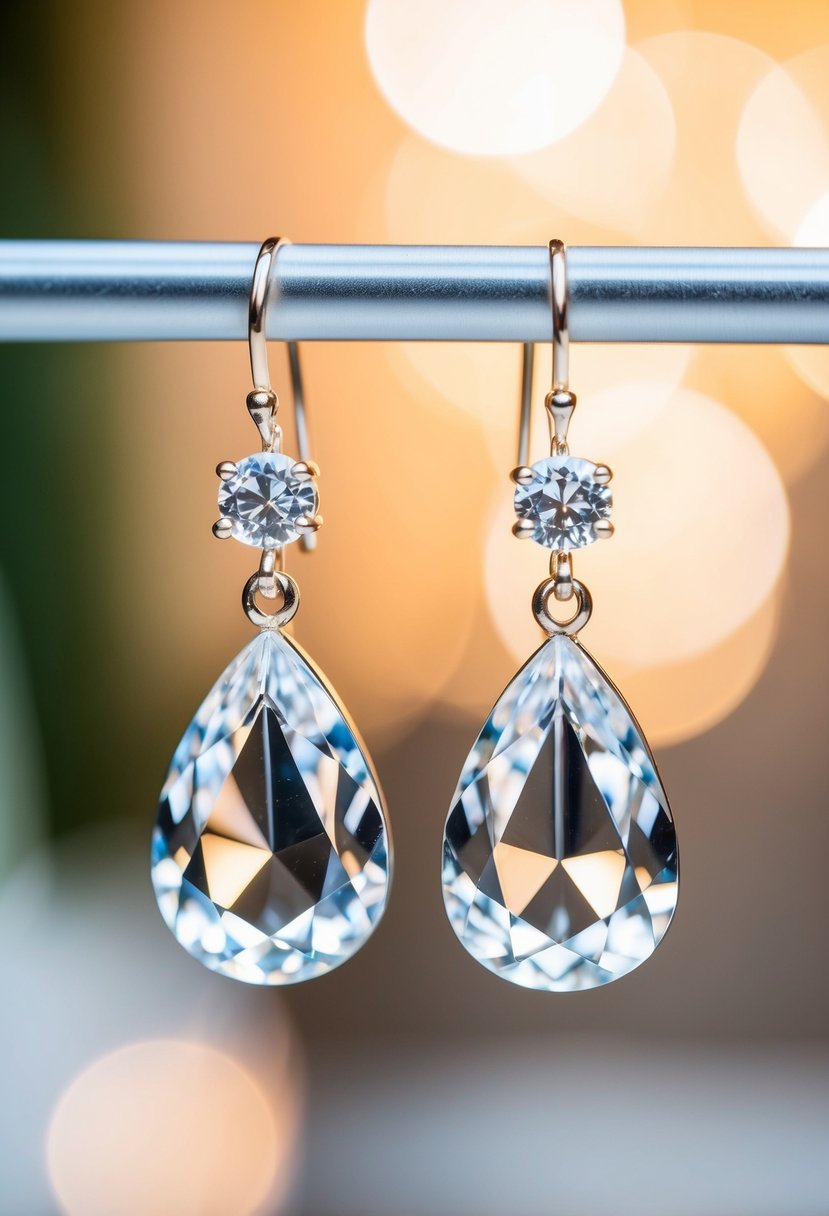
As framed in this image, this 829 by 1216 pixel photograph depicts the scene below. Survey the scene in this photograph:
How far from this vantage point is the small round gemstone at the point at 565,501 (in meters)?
0.25

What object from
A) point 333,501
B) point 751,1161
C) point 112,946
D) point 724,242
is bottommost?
point 751,1161

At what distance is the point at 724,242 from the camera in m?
0.68

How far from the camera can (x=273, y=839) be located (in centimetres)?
25

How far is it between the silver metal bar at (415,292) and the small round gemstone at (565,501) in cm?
4

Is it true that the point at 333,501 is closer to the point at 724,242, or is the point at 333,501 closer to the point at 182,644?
the point at 182,644

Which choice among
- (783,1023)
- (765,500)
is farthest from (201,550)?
(783,1023)

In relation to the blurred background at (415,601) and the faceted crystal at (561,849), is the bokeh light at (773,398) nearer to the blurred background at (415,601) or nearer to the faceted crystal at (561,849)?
the blurred background at (415,601)

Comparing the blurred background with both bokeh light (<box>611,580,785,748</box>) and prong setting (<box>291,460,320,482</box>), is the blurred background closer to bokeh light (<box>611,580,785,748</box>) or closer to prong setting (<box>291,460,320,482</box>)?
bokeh light (<box>611,580,785,748</box>)

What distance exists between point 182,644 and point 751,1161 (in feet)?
Result: 2.05

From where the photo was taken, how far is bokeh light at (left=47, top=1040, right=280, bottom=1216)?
2.33 feet

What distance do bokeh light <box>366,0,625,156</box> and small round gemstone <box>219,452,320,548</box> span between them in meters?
0.54

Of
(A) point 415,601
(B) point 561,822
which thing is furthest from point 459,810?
(A) point 415,601

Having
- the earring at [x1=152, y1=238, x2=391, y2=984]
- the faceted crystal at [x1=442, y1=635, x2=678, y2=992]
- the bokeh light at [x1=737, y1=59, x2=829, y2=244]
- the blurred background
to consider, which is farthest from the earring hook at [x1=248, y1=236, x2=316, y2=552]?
the bokeh light at [x1=737, y1=59, x2=829, y2=244]

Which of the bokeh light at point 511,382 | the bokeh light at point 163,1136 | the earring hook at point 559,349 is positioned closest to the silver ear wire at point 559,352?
the earring hook at point 559,349
